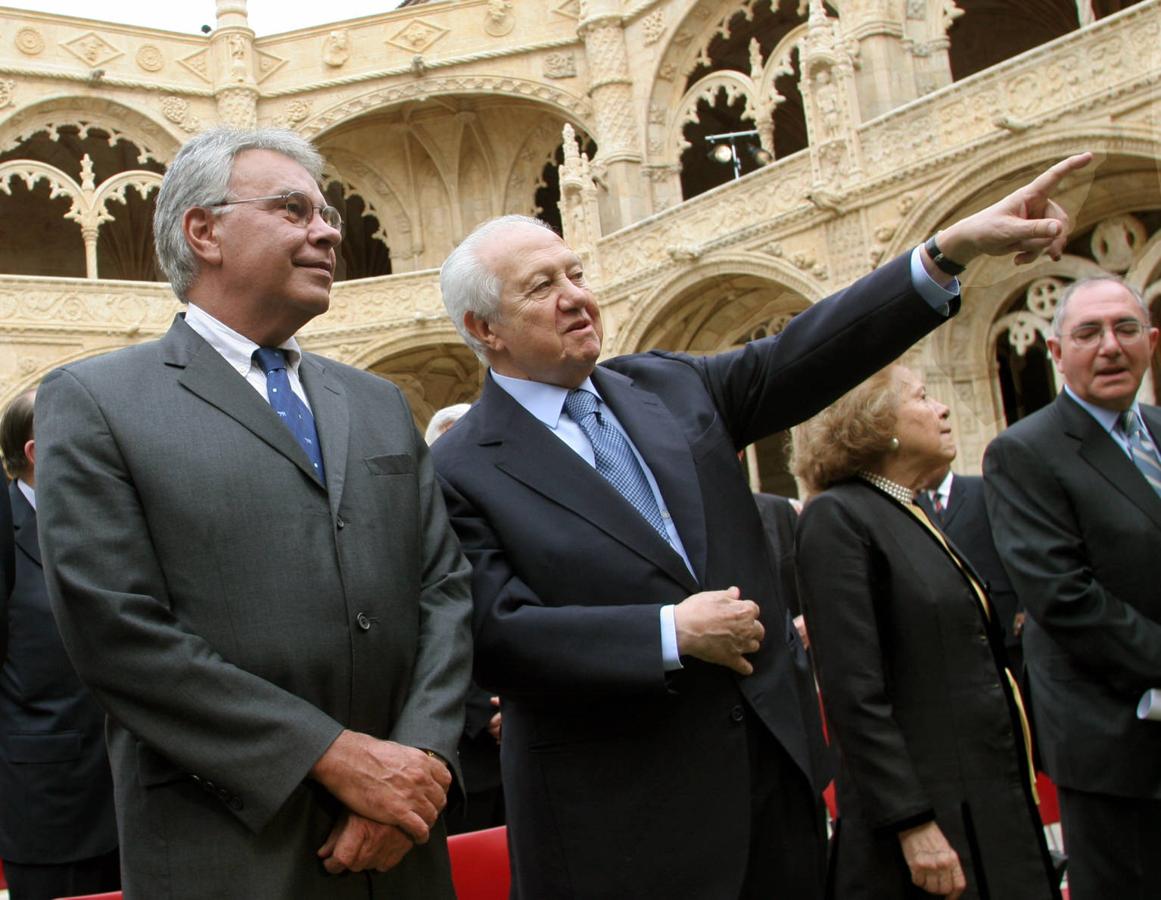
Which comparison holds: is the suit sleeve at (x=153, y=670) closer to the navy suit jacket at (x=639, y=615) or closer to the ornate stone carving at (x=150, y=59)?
the navy suit jacket at (x=639, y=615)

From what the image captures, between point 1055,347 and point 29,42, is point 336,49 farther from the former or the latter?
point 1055,347

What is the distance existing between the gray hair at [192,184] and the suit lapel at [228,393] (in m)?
0.19

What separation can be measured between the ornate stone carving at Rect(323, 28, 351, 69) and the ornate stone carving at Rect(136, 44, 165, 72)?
2569mm

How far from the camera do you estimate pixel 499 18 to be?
17906mm

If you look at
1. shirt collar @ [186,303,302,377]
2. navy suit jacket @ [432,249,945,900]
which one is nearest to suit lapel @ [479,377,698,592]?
navy suit jacket @ [432,249,945,900]

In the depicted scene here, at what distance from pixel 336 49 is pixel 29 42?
180 inches

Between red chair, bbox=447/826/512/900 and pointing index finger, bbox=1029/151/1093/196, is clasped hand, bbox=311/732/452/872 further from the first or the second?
pointing index finger, bbox=1029/151/1093/196

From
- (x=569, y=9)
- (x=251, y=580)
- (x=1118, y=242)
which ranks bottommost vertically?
(x=251, y=580)

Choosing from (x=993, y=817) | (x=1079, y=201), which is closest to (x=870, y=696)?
(x=993, y=817)

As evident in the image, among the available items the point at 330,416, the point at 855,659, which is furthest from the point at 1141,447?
the point at 330,416

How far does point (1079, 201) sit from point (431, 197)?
12149 millimetres

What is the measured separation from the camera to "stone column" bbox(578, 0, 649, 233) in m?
16.2

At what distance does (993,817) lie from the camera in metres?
2.57

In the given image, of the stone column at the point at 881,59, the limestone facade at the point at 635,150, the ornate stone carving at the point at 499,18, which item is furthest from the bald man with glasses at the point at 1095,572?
the ornate stone carving at the point at 499,18
